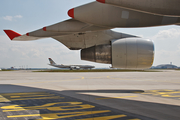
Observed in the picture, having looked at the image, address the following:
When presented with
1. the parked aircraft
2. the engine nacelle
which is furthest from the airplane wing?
the engine nacelle

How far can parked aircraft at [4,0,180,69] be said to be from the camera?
5496 mm

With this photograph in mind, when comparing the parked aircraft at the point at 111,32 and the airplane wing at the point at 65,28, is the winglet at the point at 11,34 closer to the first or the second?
the parked aircraft at the point at 111,32

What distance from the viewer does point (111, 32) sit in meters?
12.3

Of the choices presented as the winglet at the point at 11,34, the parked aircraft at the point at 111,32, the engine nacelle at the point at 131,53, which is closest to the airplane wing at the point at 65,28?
the parked aircraft at the point at 111,32

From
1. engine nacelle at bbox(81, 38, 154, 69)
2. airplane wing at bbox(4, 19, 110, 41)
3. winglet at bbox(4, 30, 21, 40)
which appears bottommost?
engine nacelle at bbox(81, 38, 154, 69)

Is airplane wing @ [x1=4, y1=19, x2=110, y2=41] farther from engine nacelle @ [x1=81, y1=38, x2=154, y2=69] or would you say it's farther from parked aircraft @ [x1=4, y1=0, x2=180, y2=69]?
engine nacelle @ [x1=81, y1=38, x2=154, y2=69]

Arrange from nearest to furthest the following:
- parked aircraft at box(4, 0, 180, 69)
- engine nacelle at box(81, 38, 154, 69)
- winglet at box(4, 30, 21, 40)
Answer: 1. parked aircraft at box(4, 0, 180, 69)
2. engine nacelle at box(81, 38, 154, 69)
3. winglet at box(4, 30, 21, 40)

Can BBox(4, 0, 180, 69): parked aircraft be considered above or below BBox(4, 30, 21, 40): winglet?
below

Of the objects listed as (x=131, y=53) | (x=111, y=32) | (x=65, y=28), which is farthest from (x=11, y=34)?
(x=131, y=53)

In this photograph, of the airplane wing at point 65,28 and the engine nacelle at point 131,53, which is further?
the engine nacelle at point 131,53

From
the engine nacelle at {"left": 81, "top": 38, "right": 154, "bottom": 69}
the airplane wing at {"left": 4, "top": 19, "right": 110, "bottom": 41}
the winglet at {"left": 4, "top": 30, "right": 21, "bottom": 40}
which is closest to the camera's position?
the airplane wing at {"left": 4, "top": 19, "right": 110, "bottom": 41}

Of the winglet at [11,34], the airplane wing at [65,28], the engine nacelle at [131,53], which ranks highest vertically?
the winglet at [11,34]

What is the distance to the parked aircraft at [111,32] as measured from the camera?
5496 mm

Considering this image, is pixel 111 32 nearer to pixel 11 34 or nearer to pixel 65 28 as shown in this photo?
pixel 65 28
